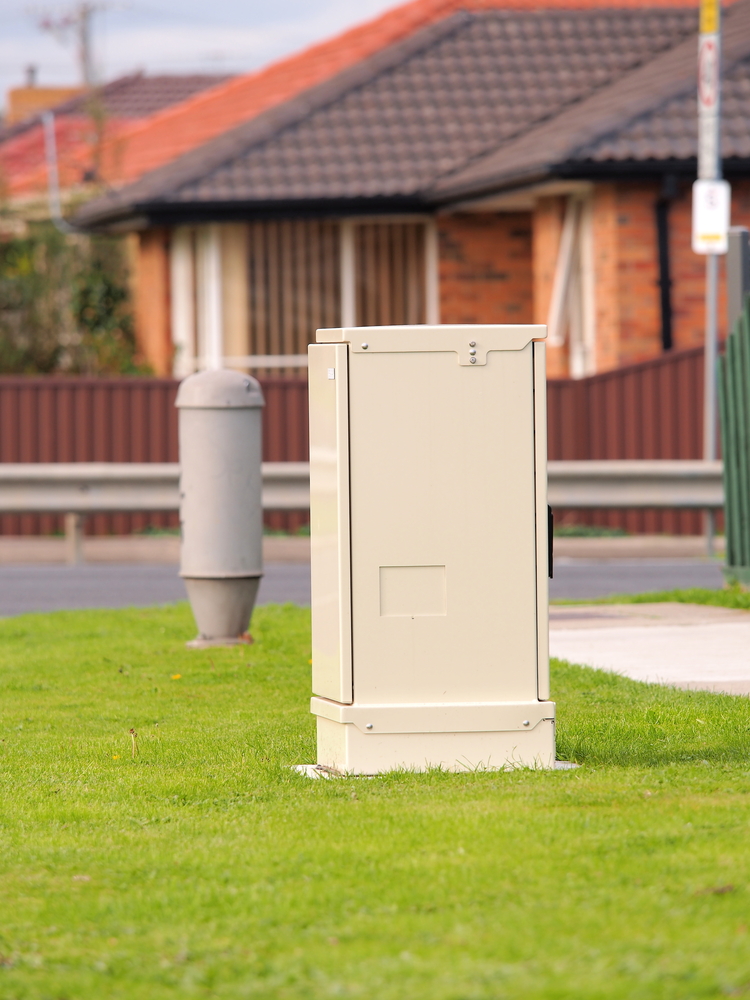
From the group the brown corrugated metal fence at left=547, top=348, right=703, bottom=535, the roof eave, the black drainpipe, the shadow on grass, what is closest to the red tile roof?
the roof eave

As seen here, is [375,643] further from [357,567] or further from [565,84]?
[565,84]

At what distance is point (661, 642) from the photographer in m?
8.31

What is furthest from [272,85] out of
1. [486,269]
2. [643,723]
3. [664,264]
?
[643,723]

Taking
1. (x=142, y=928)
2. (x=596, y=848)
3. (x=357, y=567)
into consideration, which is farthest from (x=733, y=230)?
(x=142, y=928)

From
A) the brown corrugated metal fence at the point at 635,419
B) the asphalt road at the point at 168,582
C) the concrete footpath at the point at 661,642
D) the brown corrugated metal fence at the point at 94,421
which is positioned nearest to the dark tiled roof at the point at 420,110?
the brown corrugated metal fence at the point at 94,421

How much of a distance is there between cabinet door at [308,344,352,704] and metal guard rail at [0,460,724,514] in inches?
352

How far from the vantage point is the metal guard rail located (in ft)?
47.5

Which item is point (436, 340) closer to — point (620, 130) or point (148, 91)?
point (620, 130)

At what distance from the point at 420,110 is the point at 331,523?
58.2 feet

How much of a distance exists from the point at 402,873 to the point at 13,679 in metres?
3.72

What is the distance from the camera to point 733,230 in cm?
1095

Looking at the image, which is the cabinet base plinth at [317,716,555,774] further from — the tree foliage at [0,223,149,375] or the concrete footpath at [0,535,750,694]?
the tree foliage at [0,223,149,375]

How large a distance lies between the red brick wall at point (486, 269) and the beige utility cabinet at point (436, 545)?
16.0 meters

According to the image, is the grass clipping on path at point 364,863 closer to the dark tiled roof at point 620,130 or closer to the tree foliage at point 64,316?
the dark tiled roof at point 620,130
